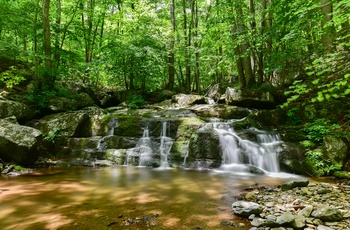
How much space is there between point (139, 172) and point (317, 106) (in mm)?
7247

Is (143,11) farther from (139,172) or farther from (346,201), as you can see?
(346,201)

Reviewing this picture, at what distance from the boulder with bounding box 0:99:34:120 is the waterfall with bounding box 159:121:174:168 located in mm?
5690

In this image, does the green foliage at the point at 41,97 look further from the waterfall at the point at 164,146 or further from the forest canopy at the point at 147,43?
Answer: the waterfall at the point at 164,146

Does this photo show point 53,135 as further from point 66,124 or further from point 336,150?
point 336,150

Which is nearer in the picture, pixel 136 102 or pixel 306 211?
pixel 306 211

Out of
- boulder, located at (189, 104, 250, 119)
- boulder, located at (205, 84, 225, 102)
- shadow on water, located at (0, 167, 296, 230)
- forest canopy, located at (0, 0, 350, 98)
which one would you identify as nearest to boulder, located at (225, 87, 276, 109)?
boulder, located at (189, 104, 250, 119)

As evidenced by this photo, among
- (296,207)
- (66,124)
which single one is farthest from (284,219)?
(66,124)

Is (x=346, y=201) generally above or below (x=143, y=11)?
below

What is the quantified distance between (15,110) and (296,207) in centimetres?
1013

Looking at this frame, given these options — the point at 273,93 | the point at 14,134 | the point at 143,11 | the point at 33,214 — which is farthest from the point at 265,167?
the point at 143,11

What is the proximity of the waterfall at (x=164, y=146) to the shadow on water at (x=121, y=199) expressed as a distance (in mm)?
1119

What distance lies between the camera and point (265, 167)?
7.53 meters

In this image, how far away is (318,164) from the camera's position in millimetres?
6750

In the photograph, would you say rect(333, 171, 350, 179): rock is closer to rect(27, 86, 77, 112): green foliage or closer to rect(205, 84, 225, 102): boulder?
rect(205, 84, 225, 102): boulder
